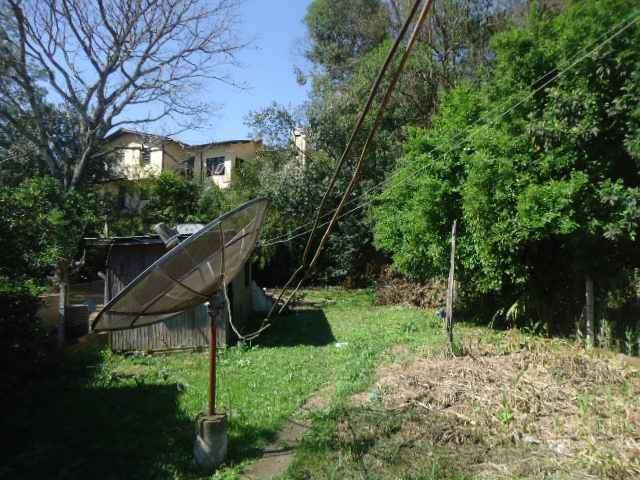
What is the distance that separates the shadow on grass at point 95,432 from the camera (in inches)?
195

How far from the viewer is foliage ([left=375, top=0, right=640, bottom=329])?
7.59 metres

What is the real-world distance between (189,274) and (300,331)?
735cm

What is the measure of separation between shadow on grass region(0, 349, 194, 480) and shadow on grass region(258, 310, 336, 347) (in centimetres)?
339

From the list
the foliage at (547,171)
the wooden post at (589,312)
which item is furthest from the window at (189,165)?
the wooden post at (589,312)

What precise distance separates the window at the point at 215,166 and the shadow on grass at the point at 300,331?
1665cm

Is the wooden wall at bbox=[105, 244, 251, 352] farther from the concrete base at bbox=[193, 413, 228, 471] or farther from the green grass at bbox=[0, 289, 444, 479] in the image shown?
the concrete base at bbox=[193, 413, 228, 471]

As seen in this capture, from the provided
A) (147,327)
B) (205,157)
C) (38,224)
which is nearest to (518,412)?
(147,327)

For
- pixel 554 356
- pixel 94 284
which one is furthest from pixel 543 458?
pixel 94 284

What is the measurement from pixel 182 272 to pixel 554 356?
498 cm

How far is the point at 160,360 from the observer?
950 centimetres

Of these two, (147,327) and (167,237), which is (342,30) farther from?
(167,237)

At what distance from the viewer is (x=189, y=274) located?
15.1ft

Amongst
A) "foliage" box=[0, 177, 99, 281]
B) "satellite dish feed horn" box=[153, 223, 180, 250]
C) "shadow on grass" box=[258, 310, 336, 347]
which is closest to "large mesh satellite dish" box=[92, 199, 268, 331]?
"satellite dish feed horn" box=[153, 223, 180, 250]

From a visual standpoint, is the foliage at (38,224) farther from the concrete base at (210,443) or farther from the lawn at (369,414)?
the concrete base at (210,443)
